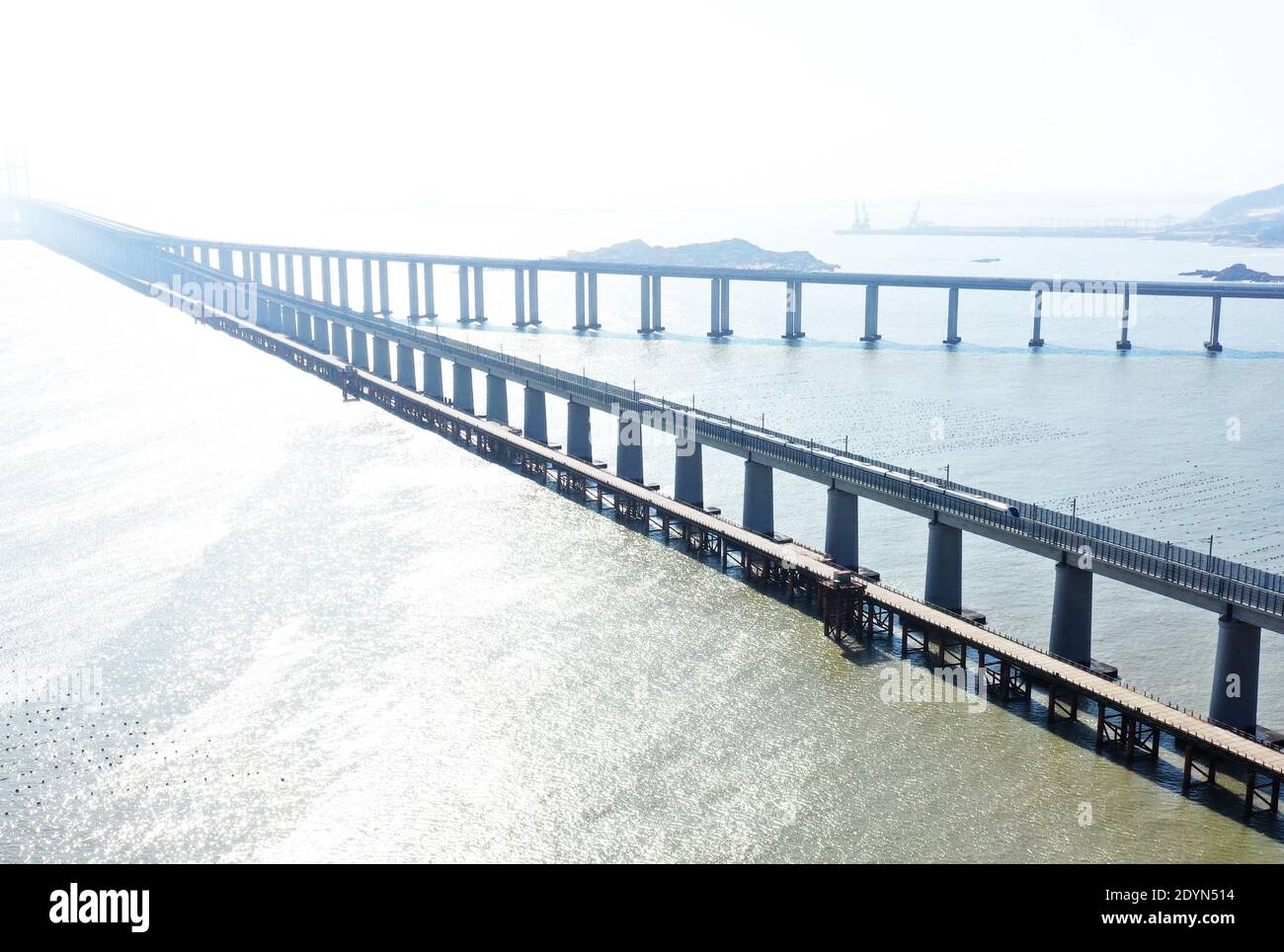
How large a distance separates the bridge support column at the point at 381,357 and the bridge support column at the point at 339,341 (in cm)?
944

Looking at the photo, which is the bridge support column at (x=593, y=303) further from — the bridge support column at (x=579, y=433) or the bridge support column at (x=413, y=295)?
the bridge support column at (x=579, y=433)

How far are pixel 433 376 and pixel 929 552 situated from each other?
186ft

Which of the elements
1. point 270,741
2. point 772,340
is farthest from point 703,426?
point 772,340

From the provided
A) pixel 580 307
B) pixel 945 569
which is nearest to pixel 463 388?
pixel 945 569

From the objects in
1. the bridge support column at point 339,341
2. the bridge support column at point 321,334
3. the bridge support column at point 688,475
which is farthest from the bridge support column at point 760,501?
the bridge support column at point 321,334

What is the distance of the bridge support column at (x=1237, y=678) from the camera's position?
35.5 meters

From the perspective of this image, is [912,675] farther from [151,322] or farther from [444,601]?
[151,322]

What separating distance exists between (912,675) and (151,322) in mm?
117360

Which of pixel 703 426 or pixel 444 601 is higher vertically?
pixel 703 426

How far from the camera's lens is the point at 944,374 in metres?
109

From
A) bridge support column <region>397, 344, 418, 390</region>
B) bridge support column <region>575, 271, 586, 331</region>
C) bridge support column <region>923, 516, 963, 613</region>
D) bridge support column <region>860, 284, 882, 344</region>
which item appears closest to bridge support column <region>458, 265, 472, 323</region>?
bridge support column <region>575, 271, 586, 331</region>

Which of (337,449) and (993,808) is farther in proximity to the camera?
(337,449)

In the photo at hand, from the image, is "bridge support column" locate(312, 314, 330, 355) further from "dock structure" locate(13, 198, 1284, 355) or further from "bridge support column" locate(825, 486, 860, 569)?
"bridge support column" locate(825, 486, 860, 569)

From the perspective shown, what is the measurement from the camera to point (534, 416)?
77938mm
